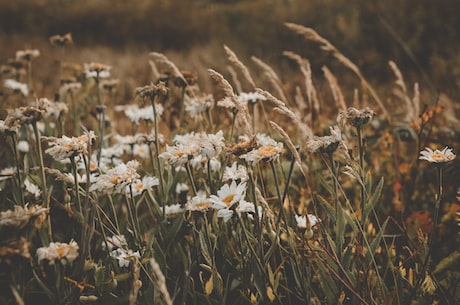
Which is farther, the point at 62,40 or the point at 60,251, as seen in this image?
the point at 62,40

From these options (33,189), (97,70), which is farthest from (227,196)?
(97,70)

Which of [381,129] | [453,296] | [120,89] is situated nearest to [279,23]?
[120,89]

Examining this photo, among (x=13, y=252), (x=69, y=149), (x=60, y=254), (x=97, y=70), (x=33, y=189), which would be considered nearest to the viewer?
(x=13, y=252)

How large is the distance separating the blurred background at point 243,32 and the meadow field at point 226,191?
73cm

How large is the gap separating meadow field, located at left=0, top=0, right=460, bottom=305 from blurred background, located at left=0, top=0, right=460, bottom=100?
0.73m

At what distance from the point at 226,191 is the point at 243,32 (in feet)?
19.3

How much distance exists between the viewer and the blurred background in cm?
494

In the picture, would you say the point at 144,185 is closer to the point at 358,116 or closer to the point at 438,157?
the point at 358,116

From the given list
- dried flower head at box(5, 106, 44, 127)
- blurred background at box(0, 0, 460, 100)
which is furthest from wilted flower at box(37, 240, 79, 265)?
blurred background at box(0, 0, 460, 100)

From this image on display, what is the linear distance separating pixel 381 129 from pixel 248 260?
1.05m

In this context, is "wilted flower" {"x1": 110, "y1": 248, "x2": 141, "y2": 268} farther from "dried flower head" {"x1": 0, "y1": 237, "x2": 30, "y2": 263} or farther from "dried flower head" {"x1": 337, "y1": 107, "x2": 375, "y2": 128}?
"dried flower head" {"x1": 337, "y1": 107, "x2": 375, "y2": 128}

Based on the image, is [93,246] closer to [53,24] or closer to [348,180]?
[348,180]

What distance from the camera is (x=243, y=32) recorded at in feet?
21.6

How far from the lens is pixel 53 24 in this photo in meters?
8.08
